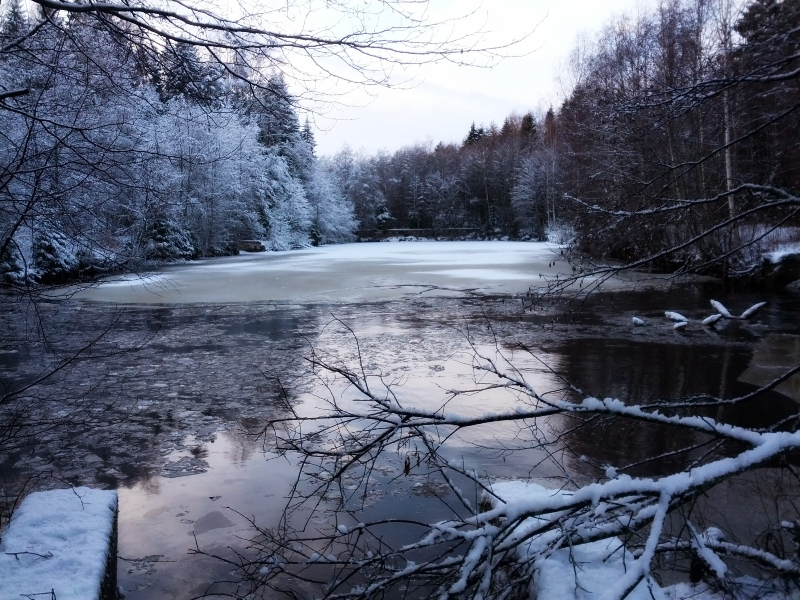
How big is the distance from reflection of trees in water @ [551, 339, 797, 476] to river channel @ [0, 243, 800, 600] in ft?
0.12

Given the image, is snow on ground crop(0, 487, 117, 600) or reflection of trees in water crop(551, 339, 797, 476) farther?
reflection of trees in water crop(551, 339, 797, 476)

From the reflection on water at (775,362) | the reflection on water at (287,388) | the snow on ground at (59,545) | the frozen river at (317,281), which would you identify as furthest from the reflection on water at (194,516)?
the frozen river at (317,281)

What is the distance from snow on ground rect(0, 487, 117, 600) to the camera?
3.04 meters

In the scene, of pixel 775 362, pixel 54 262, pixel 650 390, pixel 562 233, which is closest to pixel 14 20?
pixel 650 390

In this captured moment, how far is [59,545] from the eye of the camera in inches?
134

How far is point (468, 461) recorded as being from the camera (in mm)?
6055

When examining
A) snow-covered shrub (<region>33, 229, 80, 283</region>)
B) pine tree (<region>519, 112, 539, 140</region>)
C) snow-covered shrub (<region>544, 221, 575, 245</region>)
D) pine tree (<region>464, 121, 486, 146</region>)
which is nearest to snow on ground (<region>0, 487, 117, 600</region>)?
snow-covered shrub (<region>544, 221, 575, 245</region>)

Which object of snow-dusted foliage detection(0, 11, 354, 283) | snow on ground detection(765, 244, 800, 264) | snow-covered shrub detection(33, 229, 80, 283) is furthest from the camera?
snow-covered shrub detection(33, 229, 80, 283)

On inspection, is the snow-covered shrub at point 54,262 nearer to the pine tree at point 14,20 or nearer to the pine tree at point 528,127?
the pine tree at point 14,20

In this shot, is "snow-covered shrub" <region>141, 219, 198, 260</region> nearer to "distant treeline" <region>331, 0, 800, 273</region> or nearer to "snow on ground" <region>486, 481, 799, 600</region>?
"distant treeline" <region>331, 0, 800, 273</region>

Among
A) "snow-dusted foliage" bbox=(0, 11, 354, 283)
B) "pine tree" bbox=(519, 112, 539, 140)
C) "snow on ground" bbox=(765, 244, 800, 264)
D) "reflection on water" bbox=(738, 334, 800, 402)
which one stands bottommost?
"reflection on water" bbox=(738, 334, 800, 402)

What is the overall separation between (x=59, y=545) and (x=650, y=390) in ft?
22.6

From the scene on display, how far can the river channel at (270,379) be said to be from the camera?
4.93 m

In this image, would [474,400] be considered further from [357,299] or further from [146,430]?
[357,299]
